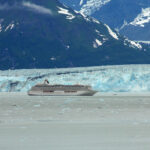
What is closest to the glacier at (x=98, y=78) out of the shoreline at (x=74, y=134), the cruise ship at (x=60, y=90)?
the cruise ship at (x=60, y=90)

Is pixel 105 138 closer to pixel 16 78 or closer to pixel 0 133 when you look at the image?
pixel 0 133

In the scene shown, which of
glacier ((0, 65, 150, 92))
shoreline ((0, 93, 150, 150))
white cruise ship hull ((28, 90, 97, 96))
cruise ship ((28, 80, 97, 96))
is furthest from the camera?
white cruise ship hull ((28, 90, 97, 96))

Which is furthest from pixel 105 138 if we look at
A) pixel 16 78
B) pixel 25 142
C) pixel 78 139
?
pixel 16 78

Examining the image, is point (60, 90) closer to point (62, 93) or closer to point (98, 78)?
point (62, 93)

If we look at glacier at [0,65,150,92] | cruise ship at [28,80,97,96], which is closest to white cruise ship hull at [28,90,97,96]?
cruise ship at [28,80,97,96]

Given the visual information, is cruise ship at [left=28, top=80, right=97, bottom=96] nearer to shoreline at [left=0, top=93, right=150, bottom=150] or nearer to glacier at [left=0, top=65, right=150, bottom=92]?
glacier at [left=0, top=65, right=150, bottom=92]

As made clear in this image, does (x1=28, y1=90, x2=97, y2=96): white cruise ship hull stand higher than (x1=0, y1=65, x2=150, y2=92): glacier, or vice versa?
(x1=0, y1=65, x2=150, y2=92): glacier
